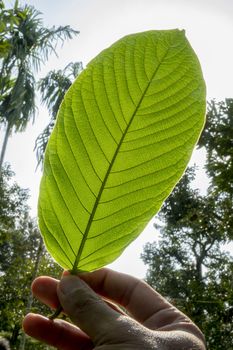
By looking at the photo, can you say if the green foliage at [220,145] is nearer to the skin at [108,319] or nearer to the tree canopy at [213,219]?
the tree canopy at [213,219]

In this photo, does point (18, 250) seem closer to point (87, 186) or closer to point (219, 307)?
point (219, 307)

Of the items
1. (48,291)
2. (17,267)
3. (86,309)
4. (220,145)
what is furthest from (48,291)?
(17,267)

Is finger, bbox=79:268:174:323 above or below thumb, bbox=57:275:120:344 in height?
below

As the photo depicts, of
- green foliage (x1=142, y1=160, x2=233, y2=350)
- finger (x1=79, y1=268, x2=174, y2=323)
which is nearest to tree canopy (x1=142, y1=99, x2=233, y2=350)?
green foliage (x1=142, y1=160, x2=233, y2=350)

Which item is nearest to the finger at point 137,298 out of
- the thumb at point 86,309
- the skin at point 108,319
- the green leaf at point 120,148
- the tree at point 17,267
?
the skin at point 108,319

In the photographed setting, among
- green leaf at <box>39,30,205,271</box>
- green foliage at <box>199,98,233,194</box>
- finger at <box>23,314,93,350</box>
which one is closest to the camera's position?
green leaf at <box>39,30,205,271</box>

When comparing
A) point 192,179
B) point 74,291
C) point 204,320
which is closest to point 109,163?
point 74,291

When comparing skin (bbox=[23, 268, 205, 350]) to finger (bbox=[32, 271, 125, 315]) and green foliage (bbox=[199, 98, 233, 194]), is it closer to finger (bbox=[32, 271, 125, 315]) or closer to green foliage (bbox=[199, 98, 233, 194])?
finger (bbox=[32, 271, 125, 315])

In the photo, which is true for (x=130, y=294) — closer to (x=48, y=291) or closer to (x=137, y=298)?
(x=137, y=298)
